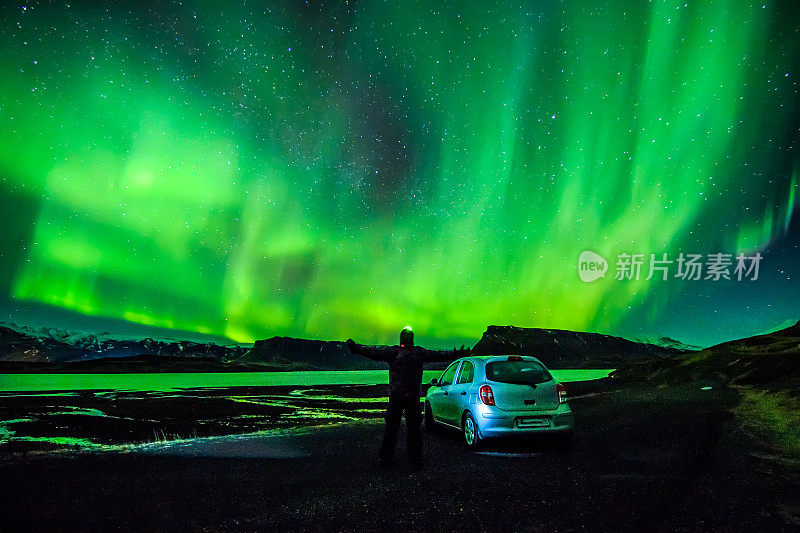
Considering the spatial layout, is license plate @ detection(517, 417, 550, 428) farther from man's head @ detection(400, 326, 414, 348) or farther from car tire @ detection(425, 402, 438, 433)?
car tire @ detection(425, 402, 438, 433)

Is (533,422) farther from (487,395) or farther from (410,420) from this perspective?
(410,420)

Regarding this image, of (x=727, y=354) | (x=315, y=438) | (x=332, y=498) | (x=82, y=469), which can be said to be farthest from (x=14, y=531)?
(x=727, y=354)

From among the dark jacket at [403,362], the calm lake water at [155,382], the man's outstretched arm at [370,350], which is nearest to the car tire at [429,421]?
the dark jacket at [403,362]

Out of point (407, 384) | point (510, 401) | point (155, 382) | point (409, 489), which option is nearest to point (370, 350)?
point (407, 384)

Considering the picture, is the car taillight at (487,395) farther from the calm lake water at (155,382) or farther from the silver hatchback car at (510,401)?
the calm lake water at (155,382)

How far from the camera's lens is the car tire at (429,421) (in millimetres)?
12996

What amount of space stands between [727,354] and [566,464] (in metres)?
67.8

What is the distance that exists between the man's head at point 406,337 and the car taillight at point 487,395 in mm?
2321

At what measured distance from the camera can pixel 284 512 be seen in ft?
18.1

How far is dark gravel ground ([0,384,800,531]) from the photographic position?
5.08m

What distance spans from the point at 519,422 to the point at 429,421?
4.04m

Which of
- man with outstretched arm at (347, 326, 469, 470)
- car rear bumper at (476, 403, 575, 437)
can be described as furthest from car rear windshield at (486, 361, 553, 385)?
man with outstretched arm at (347, 326, 469, 470)

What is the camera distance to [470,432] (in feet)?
33.3

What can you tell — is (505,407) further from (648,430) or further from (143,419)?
(143,419)
